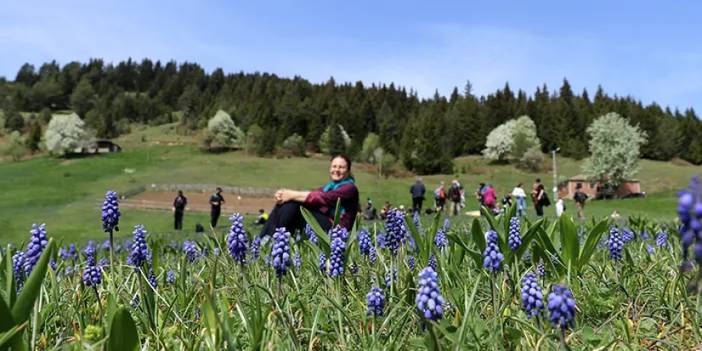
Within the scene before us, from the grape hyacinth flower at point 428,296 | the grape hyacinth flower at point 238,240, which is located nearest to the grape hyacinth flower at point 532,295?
the grape hyacinth flower at point 428,296

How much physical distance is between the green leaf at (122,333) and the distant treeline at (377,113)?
9118 cm

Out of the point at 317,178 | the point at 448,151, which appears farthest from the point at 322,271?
the point at 448,151

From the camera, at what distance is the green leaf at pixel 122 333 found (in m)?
1.77

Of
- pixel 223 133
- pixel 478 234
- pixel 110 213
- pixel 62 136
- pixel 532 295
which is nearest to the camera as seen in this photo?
pixel 532 295

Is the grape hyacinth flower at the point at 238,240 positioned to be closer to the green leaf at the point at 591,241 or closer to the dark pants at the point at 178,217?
the green leaf at the point at 591,241

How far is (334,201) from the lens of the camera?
6750mm

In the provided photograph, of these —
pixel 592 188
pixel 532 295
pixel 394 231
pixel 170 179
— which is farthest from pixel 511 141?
pixel 532 295

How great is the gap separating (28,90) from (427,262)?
18703 centimetres

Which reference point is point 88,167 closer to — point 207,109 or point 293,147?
point 293,147

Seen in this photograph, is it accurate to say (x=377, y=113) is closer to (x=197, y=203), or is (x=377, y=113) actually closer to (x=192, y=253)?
(x=197, y=203)

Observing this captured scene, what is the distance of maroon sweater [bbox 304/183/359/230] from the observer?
6.61 metres

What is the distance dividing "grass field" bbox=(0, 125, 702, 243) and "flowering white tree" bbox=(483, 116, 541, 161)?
145 inches

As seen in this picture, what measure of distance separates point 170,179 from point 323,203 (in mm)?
66805

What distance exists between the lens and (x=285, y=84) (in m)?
167
